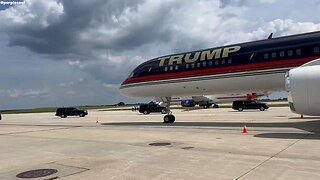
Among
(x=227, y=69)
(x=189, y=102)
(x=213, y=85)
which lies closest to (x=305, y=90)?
(x=227, y=69)

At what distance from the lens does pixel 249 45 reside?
20.9 meters

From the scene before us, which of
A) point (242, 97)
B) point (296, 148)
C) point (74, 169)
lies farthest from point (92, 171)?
point (242, 97)

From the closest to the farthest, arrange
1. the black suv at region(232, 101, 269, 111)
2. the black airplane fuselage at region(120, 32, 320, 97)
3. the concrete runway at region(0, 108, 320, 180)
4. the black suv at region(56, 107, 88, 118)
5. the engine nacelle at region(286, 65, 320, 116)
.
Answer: the concrete runway at region(0, 108, 320, 180)
the engine nacelle at region(286, 65, 320, 116)
the black airplane fuselage at region(120, 32, 320, 97)
the black suv at region(232, 101, 269, 111)
the black suv at region(56, 107, 88, 118)

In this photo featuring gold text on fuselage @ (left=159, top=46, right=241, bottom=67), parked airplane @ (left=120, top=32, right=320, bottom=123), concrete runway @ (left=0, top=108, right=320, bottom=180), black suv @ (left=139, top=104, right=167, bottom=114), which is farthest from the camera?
black suv @ (left=139, top=104, right=167, bottom=114)

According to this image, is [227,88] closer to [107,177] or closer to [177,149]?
[177,149]

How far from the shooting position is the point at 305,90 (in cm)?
1486

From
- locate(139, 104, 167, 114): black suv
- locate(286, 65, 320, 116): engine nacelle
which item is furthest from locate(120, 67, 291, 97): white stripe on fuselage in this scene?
Answer: locate(139, 104, 167, 114): black suv

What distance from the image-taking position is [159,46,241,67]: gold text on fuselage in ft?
71.1

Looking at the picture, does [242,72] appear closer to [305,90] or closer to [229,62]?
[229,62]

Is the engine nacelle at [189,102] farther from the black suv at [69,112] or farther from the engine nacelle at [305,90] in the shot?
the engine nacelle at [305,90]

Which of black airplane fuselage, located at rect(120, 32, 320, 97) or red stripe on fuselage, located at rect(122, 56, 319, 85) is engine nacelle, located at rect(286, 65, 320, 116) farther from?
black airplane fuselage, located at rect(120, 32, 320, 97)

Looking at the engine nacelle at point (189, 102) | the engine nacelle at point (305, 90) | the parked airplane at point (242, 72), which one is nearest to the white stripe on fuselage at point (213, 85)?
the parked airplane at point (242, 72)

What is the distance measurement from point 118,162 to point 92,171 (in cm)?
134

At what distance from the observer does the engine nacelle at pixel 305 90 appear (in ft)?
48.0
